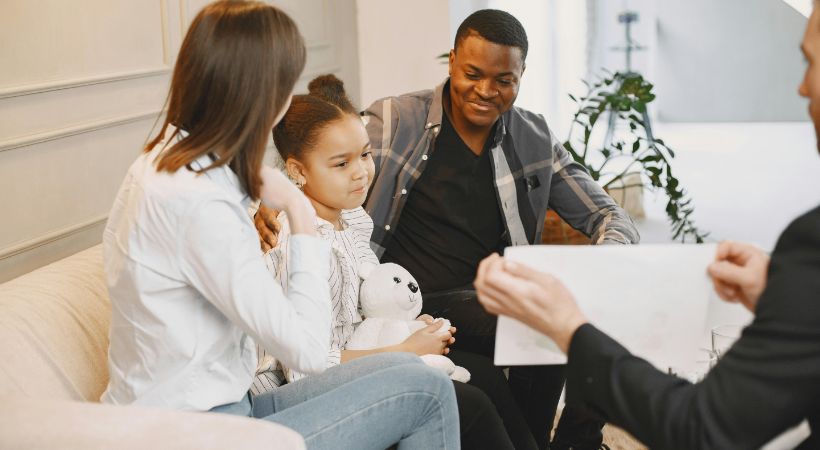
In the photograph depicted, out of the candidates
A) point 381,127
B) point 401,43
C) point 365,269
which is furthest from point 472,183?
point 401,43

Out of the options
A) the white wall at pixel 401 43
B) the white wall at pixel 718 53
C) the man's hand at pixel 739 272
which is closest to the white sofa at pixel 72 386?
the man's hand at pixel 739 272

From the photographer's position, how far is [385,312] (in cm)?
209

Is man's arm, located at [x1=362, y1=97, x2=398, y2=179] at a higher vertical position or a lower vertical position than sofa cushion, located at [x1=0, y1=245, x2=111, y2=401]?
higher

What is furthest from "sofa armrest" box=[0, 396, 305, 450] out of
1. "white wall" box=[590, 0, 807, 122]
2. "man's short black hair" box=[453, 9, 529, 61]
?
"white wall" box=[590, 0, 807, 122]

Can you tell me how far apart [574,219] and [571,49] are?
334 centimetres

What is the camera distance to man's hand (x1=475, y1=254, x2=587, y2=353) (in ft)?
3.86

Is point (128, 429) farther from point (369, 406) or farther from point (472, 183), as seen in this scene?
point (472, 183)

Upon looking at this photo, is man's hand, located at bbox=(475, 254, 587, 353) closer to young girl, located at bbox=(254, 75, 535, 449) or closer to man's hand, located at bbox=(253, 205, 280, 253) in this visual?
young girl, located at bbox=(254, 75, 535, 449)

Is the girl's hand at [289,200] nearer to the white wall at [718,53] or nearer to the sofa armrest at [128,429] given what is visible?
the sofa armrest at [128,429]

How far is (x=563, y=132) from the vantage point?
5824 mm

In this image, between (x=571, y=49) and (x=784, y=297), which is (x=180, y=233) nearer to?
(x=784, y=297)

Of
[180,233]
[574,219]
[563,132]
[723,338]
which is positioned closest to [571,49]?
[563,132]

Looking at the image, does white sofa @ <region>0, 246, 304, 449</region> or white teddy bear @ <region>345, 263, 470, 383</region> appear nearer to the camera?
white sofa @ <region>0, 246, 304, 449</region>

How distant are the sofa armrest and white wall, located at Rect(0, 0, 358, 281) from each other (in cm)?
86
